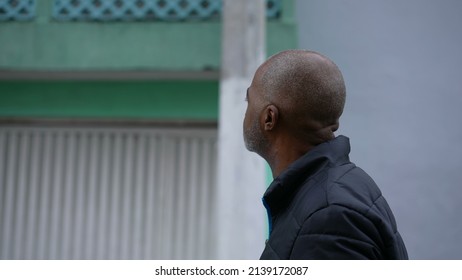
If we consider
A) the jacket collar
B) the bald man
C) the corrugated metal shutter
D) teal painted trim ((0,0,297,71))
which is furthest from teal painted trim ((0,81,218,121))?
the jacket collar

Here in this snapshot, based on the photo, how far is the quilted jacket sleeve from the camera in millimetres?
1619

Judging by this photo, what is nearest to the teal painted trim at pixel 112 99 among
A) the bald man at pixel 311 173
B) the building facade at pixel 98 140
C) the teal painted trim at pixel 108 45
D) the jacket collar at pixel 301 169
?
the building facade at pixel 98 140

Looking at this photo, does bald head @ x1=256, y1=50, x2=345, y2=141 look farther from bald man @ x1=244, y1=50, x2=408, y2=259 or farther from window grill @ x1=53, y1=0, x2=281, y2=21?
window grill @ x1=53, y1=0, x2=281, y2=21

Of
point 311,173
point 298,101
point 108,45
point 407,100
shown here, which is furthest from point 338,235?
point 108,45

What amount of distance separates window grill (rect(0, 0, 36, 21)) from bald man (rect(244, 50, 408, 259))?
15.1 ft

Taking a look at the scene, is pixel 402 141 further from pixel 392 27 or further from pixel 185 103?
pixel 185 103

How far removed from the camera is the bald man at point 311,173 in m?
1.64

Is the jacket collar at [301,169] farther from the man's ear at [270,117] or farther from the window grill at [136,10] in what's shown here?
the window grill at [136,10]

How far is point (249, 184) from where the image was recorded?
5.50 m

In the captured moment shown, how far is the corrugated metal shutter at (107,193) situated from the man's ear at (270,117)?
4.73 metres

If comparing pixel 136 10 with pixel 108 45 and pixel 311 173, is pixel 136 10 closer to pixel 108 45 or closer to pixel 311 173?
pixel 108 45
